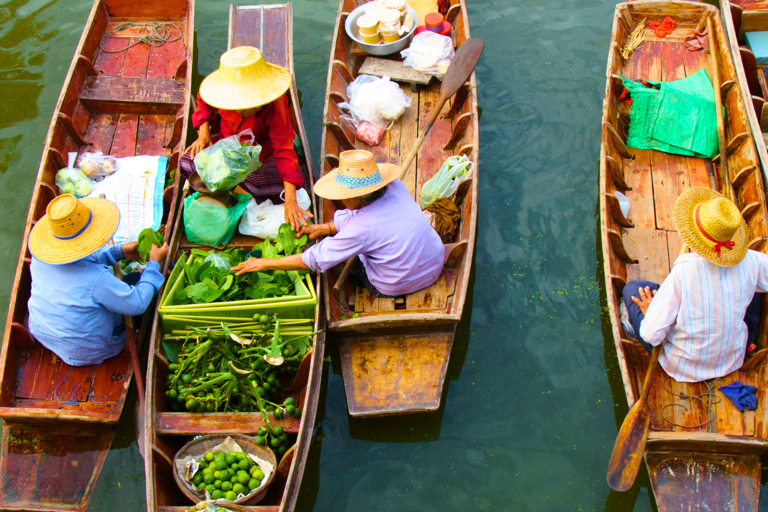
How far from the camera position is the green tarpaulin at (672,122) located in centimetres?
529

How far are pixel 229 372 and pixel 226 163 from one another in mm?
1531

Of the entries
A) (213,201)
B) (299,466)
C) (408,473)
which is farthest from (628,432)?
(213,201)

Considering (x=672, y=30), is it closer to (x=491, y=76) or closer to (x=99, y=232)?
(x=491, y=76)

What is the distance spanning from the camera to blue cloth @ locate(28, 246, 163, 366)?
365 cm

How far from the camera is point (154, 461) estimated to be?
3.40 meters

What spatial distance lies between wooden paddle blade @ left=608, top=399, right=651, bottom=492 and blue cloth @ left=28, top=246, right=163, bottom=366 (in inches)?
127

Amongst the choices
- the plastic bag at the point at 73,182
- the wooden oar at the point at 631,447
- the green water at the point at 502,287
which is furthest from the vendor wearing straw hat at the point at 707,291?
the plastic bag at the point at 73,182

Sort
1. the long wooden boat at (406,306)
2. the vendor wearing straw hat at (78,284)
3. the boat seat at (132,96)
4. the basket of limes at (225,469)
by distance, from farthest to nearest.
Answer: the boat seat at (132,96) → the long wooden boat at (406,306) → the vendor wearing straw hat at (78,284) → the basket of limes at (225,469)

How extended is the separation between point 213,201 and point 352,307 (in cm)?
135

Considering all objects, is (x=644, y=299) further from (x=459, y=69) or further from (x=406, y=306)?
(x=459, y=69)

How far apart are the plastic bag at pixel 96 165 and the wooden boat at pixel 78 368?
7.7 inches

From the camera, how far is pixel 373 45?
6.00 metres

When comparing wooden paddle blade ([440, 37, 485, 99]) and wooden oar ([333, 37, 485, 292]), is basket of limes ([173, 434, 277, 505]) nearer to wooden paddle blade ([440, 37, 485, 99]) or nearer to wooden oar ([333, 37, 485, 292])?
wooden oar ([333, 37, 485, 292])

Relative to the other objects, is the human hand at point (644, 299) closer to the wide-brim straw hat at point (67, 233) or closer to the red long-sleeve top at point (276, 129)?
the red long-sleeve top at point (276, 129)
